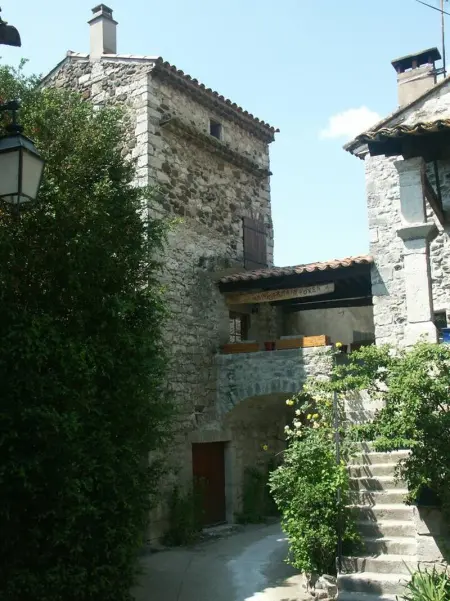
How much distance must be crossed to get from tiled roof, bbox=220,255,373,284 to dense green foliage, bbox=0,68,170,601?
3.95 metres

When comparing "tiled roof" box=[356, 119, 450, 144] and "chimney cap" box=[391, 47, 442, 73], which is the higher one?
"chimney cap" box=[391, 47, 442, 73]

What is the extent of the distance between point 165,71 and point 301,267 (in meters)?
4.28

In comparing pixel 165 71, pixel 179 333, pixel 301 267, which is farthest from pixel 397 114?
pixel 179 333

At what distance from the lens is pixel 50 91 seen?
7.76 metres

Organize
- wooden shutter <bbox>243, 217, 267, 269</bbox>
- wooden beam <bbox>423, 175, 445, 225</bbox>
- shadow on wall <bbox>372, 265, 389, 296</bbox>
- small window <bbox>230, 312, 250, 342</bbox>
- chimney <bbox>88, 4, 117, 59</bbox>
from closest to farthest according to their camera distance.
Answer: wooden beam <bbox>423, 175, 445, 225</bbox>, shadow on wall <bbox>372, 265, 389, 296</bbox>, chimney <bbox>88, 4, 117, 59</bbox>, small window <bbox>230, 312, 250, 342</bbox>, wooden shutter <bbox>243, 217, 267, 269</bbox>

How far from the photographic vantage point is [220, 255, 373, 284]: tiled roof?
1045cm

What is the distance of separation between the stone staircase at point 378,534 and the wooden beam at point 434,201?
10.8 feet

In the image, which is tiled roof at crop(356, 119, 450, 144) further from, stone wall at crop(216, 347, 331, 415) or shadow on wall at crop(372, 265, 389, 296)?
stone wall at crop(216, 347, 331, 415)

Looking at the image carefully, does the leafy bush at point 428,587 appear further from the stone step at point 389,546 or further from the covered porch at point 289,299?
the covered porch at point 289,299

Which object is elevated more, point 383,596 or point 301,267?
point 301,267

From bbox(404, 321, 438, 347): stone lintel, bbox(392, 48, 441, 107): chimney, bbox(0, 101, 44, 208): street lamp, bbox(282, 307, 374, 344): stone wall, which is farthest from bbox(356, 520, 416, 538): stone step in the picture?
bbox(392, 48, 441, 107): chimney

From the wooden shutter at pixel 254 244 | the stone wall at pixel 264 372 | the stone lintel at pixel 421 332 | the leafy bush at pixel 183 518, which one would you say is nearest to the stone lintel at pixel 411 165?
the stone lintel at pixel 421 332

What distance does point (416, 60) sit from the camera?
1157 cm

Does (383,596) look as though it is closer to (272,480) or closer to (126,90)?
(272,480)
